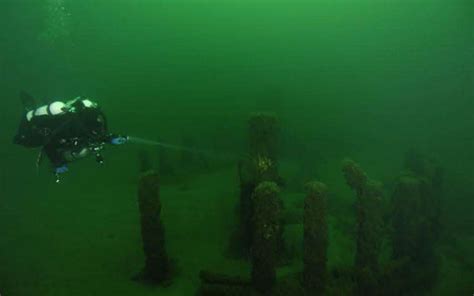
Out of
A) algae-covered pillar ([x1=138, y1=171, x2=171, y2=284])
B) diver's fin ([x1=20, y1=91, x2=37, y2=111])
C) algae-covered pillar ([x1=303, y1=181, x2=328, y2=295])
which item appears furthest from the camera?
algae-covered pillar ([x1=138, y1=171, x2=171, y2=284])

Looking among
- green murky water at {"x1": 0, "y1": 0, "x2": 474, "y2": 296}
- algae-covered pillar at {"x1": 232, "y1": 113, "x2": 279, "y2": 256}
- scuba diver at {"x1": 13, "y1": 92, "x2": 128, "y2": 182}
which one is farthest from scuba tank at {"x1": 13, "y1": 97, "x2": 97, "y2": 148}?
green murky water at {"x1": 0, "y1": 0, "x2": 474, "y2": 296}

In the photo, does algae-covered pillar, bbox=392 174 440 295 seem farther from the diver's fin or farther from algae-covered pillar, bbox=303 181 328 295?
the diver's fin

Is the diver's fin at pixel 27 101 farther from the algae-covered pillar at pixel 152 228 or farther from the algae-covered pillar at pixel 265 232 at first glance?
the algae-covered pillar at pixel 265 232

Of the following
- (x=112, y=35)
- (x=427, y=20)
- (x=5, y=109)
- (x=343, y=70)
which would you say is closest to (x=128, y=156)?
(x=5, y=109)

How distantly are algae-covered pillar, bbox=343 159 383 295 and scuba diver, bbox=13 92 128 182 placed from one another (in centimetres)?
338

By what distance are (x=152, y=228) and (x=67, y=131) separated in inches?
82.1

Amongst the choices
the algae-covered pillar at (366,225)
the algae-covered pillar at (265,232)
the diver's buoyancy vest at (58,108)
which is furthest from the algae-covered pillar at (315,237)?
the diver's buoyancy vest at (58,108)

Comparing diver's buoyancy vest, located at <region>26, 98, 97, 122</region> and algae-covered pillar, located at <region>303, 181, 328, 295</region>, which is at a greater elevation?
diver's buoyancy vest, located at <region>26, 98, 97, 122</region>

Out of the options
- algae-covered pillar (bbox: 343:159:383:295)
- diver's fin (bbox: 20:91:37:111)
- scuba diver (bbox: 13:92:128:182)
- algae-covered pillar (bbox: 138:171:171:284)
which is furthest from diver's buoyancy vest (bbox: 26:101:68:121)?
algae-covered pillar (bbox: 343:159:383:295)

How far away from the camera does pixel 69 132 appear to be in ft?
19.7

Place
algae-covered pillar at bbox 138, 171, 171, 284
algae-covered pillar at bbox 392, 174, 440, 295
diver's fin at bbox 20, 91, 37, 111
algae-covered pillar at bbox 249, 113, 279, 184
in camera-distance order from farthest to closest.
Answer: algae-covered pillar at bbox 249, 113, 279, 184
algae-covered pillar at bbox 392, 174, 440, 295
algae-covered pillar at bbox 138, 171, 171, 284
diver's fin at bbox 20, 91, 37, 111

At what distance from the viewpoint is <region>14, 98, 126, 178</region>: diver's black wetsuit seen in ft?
19.5

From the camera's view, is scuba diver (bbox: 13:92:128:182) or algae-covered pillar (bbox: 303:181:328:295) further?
scuba diver (bbox: 13:92:128:182)

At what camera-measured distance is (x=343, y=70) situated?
9131cm
